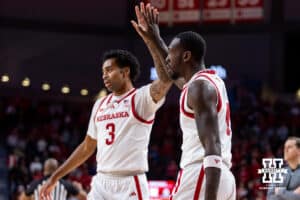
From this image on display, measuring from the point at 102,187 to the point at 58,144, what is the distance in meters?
14.5

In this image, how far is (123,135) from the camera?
5.42 m

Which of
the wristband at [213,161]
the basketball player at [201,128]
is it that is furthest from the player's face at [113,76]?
the wristband at [213,161]

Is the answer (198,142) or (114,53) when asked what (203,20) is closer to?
(114,53)

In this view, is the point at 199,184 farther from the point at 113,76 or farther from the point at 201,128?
the point at 113,76

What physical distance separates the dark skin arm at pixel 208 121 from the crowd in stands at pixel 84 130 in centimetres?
1289

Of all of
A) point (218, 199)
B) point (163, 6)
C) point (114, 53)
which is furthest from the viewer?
point (163, 6)

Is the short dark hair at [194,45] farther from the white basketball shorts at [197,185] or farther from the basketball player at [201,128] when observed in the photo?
the white basketball shorts at [197,185]

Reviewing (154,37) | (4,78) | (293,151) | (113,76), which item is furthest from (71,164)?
(4,78)

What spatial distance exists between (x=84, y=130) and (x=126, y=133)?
1558cm

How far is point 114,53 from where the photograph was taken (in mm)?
5762

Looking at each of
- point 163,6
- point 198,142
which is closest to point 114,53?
point 198,142

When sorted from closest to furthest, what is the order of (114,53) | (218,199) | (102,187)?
1. (218,199)
2. (102,187)
3. (114,53)

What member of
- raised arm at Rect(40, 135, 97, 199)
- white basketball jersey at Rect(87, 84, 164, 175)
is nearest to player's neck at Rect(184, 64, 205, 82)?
white basketball jersey at Rect(87, 84, 164, 175)

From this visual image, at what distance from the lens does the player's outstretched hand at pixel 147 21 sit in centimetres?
504
